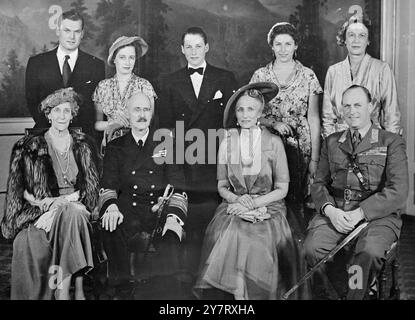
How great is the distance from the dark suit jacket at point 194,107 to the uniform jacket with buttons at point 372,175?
29.9 inches

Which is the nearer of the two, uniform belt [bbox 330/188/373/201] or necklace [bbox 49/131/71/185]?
uniform belt [bbox 330/188/373/201]

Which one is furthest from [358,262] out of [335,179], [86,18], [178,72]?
[86,18]

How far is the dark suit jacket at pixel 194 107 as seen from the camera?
409 centimetres

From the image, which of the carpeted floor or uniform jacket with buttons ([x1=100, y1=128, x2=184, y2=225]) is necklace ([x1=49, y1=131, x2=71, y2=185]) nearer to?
uniform jacket with buttons ([x1=100, y1=128, x2=184, y2=225])

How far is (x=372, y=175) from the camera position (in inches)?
154

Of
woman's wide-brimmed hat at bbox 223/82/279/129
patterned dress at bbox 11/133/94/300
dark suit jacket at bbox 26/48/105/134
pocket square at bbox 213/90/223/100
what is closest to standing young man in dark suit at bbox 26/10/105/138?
dark suit jacket at bbox 26/48/105/134

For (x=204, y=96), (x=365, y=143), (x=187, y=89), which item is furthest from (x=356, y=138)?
(x=187, y=89)

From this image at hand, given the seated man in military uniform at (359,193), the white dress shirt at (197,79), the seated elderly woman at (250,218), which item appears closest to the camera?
the seated man in military uniform at (359,193)

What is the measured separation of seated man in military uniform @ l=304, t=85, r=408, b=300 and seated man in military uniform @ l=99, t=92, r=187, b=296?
Answer: 0.98 meters

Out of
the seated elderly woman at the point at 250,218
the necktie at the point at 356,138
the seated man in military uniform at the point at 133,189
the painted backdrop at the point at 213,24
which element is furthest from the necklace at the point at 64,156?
the necktie at the point at 356,138

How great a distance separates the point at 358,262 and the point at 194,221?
1.12 meters

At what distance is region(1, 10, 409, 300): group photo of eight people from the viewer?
4.00 metres

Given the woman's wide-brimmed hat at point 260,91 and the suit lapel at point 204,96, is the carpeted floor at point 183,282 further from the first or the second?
the woman's wide-brimmed hat at point 260,91
